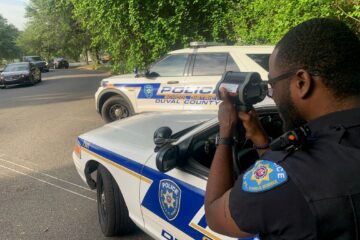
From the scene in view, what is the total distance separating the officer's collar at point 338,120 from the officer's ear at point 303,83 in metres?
0.09

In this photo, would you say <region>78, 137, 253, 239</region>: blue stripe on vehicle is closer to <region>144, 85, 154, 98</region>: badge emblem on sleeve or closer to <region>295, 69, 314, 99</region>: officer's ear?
<region>295, 69, 314, 99</region>: officer's ear

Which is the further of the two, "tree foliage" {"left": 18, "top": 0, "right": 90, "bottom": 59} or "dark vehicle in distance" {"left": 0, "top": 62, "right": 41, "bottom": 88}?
"tree foliage" {"left": 18, "top": 0, "right": 90, "bottom": 59}

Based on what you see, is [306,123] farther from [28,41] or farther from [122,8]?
[28,41]

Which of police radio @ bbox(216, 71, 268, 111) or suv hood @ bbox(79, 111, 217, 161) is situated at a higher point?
police radio @ bbox(216, 71, 268, 111)

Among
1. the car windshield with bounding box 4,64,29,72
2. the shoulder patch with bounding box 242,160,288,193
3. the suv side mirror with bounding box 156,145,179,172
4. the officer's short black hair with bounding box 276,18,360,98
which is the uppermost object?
the officer's short black hair with bounding box 276,18,360,98

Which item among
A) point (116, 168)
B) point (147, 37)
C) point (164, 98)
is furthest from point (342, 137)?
point (147, 37)

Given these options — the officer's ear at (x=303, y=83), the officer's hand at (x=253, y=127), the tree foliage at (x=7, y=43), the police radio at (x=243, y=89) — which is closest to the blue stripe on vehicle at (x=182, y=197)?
the officer's hand at (x=253, y=127)

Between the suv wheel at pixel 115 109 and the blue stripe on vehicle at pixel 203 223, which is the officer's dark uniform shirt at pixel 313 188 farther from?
the suv wheel at pixel 115 109

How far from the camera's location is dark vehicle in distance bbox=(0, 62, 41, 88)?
18891 millimetres

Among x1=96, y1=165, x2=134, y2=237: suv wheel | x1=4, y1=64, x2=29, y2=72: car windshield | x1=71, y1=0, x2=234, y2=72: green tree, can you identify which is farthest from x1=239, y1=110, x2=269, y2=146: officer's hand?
x1=4, y1=64, x2=29, y2=72: car windshield

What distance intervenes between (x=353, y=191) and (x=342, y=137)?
0.16m

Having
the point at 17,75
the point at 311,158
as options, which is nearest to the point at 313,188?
the point at 311,158

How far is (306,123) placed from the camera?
123cm

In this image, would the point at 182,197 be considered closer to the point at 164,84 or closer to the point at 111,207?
the point at 111,207
